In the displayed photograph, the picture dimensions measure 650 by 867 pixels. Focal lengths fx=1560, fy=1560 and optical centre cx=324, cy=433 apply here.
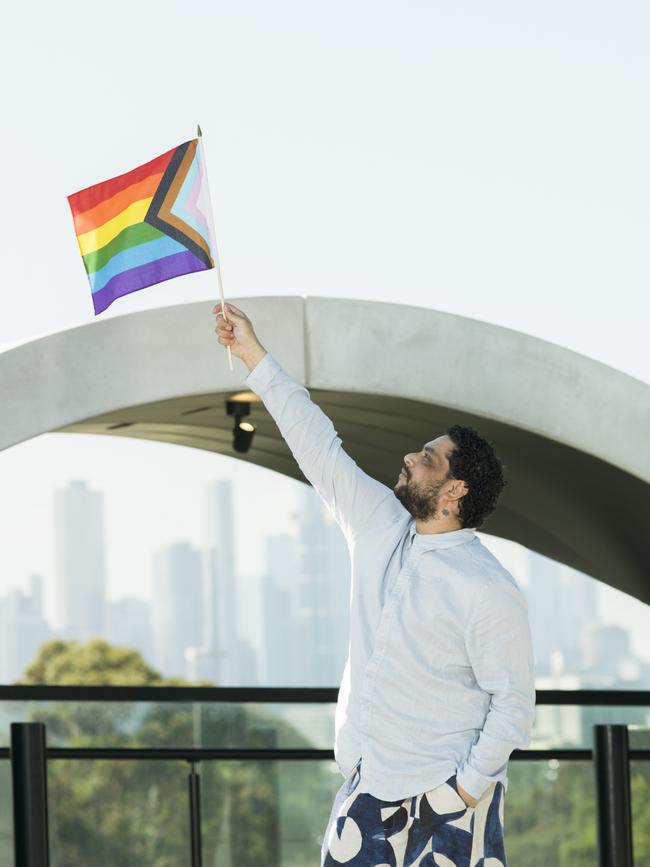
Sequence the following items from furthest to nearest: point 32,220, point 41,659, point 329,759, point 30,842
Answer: point 32,220, point 41,659, point 329,759, point 30,842

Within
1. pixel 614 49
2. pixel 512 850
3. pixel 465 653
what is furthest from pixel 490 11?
pixel 465 653

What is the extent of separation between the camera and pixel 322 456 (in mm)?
5141

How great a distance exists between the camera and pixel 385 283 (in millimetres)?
57281

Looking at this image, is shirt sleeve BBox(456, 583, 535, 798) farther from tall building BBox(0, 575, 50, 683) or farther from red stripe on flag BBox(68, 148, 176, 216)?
tall building BBox(0, 575, 50, 683)

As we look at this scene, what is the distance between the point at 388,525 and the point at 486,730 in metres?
0.75

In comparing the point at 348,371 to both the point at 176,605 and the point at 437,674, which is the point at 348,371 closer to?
the point at 437,674

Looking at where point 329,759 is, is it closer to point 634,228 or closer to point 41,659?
point 41,659

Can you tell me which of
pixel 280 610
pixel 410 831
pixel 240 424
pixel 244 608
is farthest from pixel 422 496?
pixel 280 610

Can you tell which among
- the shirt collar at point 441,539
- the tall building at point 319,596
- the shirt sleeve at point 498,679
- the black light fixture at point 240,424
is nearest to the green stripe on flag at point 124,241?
the shirt collar at point 441,539

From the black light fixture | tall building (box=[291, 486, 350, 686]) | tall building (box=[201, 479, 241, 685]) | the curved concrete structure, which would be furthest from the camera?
tall building (box=[291, 486, 350, 686])

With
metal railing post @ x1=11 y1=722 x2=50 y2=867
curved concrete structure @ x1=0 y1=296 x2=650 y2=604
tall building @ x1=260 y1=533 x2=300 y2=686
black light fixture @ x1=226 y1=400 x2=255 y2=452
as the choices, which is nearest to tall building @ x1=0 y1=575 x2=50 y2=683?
tall building @ x1=260 y1=533 x2=300 y2=686

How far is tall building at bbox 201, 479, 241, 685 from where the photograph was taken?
8044cm

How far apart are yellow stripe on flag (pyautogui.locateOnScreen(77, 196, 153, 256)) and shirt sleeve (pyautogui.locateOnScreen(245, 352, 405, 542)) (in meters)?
1.07

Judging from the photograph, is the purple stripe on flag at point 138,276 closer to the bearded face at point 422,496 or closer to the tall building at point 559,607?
the bearded face at point 422,496
